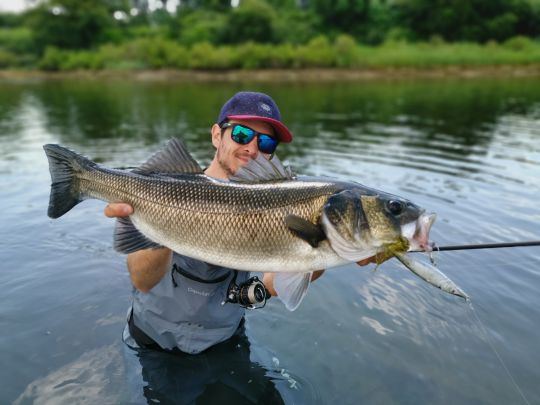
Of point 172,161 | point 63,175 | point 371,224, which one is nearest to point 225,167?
point 172,161

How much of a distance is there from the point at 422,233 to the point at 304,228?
2.44 ft

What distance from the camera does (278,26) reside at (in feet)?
247

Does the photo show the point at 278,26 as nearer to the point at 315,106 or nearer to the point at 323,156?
the point at 315,106

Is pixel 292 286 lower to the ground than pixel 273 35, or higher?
higher

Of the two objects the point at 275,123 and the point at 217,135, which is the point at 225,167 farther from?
the point at 275,123

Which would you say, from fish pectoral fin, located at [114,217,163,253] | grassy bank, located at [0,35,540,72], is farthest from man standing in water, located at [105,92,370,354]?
grassy bank, located at [0,35,540,72]

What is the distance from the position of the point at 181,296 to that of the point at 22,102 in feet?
114

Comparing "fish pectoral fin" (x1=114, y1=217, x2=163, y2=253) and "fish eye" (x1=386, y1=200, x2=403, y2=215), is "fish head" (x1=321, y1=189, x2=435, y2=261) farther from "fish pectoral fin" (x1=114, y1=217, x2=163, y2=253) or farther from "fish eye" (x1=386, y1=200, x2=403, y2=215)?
"fish pectoral fin" (x1=114, y1=217, x2=163, y2=253)

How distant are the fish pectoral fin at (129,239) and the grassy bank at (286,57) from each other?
58597 mm

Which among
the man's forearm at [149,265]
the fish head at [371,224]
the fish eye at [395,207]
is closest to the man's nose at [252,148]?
the man's forearm at [149,265]

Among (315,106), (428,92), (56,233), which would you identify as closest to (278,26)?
(428,92)

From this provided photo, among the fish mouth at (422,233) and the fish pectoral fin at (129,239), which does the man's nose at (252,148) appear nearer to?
the fish pectoral fin at (129,239)

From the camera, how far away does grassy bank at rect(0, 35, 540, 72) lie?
190 ft

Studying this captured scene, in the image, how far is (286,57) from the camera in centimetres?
6106
